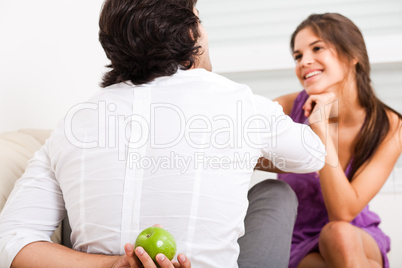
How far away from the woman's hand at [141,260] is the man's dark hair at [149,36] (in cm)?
42

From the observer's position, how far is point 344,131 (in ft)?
6.32

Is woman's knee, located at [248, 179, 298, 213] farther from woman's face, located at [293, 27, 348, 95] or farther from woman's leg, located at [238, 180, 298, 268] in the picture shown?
woman's face, located at [293, 27, 348, 95]

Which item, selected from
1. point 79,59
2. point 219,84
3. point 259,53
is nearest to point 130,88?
point 219,84

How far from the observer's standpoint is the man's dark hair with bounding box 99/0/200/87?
3.43 ft

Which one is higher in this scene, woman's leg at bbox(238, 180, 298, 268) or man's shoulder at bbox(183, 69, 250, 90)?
man's shoulder at bbox(183, 69, 250, 90)

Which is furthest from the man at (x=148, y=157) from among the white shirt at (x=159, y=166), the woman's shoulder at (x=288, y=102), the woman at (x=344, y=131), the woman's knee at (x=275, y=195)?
the woman's shoulder at (x=288, y=102)

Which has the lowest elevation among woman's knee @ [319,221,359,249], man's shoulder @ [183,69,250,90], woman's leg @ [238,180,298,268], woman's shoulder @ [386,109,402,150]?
woman's knee @ [319,221,359,249]

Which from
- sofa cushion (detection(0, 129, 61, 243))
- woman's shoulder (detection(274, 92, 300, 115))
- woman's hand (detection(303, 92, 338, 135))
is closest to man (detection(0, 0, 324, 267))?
sofa cushion (detection(0, 129, 61, 243))

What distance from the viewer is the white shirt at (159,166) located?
0.98 m

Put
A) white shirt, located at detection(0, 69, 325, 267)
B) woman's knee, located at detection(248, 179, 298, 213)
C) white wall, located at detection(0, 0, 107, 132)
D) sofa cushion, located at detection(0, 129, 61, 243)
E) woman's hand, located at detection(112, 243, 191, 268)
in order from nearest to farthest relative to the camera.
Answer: woman's hand, located at detection(112, 243, 191, 268), white shirt, located at detection(0, 69, 325, 267), sofa cushion, located at detection(0, 129, 61, 243), woman's knee, located at detection(248, 179, 298, 213), white wall, located at detection(0, 0, 107, 132)

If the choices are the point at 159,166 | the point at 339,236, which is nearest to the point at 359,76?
the point at 339,236

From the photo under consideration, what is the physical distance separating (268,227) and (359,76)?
904 millimetres

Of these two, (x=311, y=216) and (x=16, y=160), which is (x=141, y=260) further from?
(x=311, y=216)

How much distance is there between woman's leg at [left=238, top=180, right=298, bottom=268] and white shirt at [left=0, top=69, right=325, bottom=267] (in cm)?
22
